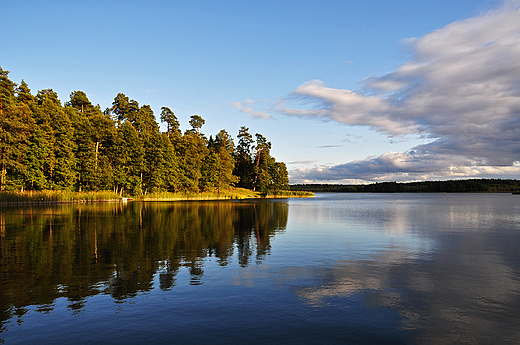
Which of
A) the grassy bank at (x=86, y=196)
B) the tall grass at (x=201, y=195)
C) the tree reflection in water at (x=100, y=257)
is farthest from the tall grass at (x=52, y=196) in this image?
the tree reflection in water at (x=100, y=257)

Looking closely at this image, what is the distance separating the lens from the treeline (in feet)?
216

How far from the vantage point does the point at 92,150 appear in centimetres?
7975

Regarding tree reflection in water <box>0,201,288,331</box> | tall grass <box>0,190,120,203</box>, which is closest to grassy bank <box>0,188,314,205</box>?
tall grass <box>0,190,120,203</box>

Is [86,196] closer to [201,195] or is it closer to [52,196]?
[52,196]

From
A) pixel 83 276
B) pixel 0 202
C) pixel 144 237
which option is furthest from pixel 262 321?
pixel 0 202

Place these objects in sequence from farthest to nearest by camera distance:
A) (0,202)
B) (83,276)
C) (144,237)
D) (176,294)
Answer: (0,202) < (144,237) < (83,276) < (176,294)

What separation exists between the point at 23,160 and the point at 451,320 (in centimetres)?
7950

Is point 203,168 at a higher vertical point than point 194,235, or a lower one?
higher

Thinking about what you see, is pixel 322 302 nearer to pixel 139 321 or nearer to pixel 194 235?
pixel 139 321

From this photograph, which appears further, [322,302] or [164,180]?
[164,180]

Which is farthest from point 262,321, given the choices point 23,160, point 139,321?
point 23,160

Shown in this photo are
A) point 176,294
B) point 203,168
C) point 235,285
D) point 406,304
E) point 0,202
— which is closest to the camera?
point 406,304

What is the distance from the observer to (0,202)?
183 feet

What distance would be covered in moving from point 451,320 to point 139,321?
31.6 feet
